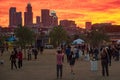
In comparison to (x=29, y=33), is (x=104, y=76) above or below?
below

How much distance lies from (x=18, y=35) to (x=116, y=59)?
44.6 feet

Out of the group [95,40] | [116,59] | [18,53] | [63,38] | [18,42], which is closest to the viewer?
[18,53]

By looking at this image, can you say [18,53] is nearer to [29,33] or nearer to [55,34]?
[29,33]

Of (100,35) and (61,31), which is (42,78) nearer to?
(100,35)

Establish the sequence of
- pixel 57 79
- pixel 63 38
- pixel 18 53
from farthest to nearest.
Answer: pixel 63 38, pixel 18 53, pixel 57 79

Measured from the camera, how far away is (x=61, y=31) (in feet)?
288

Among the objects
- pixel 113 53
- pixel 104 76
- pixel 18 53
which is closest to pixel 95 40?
pixel 113 53

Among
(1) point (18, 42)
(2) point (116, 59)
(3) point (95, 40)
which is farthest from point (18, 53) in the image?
(3) point (95, 40)

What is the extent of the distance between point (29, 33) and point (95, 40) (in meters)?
27.1

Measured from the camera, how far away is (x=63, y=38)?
85.4 metres

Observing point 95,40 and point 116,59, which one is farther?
point 95,40

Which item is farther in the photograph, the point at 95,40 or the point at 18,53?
the point at 95,40

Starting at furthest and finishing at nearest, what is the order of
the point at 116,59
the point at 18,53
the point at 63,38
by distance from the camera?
the point at 63,38, the point at 116,59, the point at 18,53

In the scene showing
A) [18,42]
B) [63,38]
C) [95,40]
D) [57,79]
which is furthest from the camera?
[63,38]
